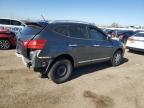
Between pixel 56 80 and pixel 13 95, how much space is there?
139 centimetres

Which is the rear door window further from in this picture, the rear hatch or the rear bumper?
the rear bumper

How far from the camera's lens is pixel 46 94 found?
5023mm

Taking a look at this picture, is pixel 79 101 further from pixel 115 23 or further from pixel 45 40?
pixel 115 23

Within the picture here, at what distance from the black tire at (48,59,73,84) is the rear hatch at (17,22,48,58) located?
0.86 metres

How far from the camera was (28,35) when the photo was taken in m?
5.60

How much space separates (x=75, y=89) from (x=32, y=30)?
2149 millimetres

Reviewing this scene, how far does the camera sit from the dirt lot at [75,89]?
15.1ft

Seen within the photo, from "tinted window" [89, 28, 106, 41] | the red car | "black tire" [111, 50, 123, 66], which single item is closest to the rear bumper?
"tinted window" [89, 28, 106, 41]

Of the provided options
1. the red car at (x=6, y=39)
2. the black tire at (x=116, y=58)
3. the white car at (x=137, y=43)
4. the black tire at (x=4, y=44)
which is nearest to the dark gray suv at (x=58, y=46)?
the black tire at (x=116, y=58)

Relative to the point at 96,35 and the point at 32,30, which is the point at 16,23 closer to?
the point at 96,35

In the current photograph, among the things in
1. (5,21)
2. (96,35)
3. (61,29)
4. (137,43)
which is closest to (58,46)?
(61,29)

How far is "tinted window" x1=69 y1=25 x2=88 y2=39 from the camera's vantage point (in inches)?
237

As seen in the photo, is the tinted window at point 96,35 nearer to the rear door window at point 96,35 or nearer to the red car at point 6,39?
the rear door window at point 96,35

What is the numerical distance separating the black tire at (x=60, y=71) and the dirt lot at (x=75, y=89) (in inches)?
7.3
